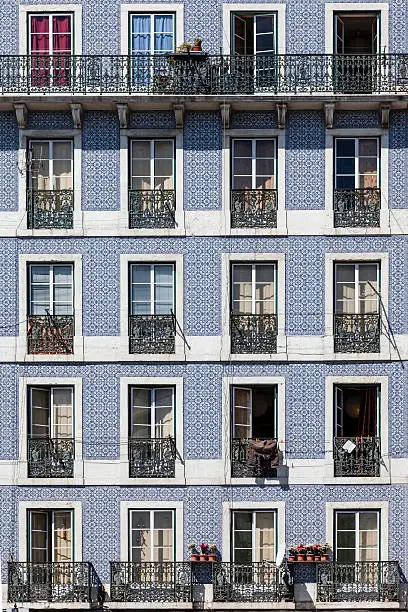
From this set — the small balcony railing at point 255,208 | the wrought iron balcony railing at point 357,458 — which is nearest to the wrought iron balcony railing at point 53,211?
the small balcony railing at point 255,208

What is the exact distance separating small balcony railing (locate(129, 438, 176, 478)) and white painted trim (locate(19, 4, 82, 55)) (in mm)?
8987

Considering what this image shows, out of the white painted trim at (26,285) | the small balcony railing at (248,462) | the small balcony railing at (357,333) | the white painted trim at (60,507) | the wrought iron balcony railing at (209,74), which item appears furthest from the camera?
the wrought iron balcony railing at (209,74)

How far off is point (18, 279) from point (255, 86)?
6836 mm

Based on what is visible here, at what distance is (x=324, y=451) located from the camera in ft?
92.5

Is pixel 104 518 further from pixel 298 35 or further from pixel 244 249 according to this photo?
pixel 298 35

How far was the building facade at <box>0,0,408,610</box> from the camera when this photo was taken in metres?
28.1

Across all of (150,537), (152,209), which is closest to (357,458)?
(150,537)

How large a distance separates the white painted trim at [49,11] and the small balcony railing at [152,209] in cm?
365

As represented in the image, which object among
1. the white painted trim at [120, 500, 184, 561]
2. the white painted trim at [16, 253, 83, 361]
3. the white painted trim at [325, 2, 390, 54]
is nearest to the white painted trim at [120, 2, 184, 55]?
the white painted trim at [325, 2, 390, 54]

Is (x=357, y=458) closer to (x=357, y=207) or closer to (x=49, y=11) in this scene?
(x=357, y=207)

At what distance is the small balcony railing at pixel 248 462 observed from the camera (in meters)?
28.0

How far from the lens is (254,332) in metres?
28.4

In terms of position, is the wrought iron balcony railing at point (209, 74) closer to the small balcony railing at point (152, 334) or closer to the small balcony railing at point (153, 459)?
the small balcony railing at point (152, 334)

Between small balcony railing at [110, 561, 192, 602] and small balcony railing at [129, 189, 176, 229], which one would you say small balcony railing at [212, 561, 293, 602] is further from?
small balcony railing at [129, 189, 176, 229]
